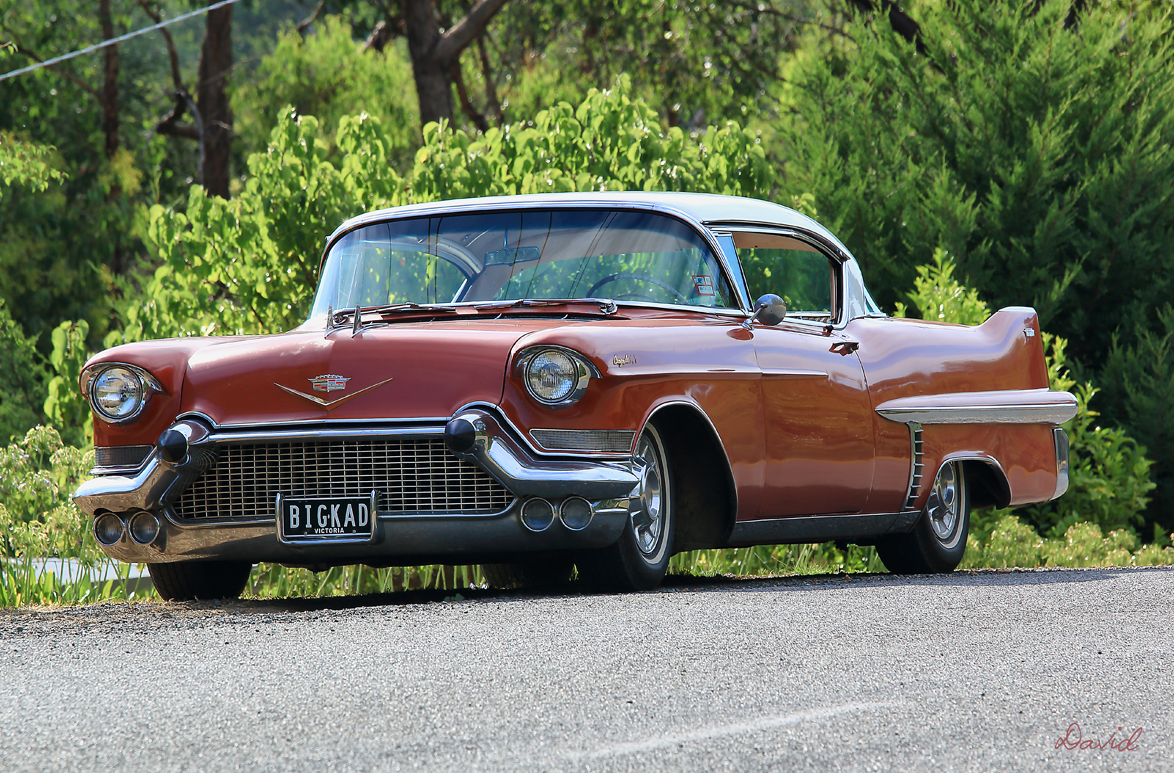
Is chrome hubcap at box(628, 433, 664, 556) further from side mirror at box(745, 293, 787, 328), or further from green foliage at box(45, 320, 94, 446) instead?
green foliage at box(45, 320, 94, 446)

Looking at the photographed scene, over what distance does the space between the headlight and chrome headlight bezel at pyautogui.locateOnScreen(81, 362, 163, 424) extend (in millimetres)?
1442

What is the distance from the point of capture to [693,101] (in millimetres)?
24812

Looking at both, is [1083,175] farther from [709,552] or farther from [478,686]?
[478,686]

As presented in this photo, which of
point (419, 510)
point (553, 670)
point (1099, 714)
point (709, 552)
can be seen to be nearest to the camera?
point (1099, 714)

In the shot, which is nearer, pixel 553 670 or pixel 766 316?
pixel 553 670

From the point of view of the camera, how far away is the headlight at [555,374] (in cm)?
520

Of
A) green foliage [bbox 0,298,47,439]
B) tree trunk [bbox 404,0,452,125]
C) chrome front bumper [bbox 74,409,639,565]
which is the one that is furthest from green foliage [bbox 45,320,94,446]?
tree trunk [bbox 404,0,452,125]

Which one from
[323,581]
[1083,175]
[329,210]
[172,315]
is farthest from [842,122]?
[323,581]

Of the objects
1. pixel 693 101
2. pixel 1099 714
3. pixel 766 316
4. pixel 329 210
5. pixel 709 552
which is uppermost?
pixel 693 101

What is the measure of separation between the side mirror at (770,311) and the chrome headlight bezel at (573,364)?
1167mm

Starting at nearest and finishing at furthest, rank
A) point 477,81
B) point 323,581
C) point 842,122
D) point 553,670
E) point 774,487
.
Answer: point 553,670, point 774,487, point 323,581, point 842,122, point 477,81

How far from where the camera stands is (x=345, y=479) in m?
5.25

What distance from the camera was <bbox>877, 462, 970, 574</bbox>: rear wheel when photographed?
7.23 meters

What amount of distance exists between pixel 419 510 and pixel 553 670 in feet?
5.28
